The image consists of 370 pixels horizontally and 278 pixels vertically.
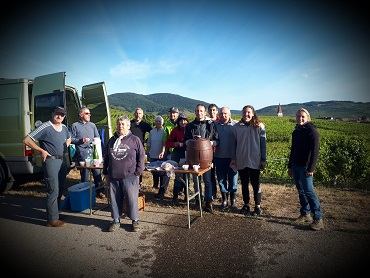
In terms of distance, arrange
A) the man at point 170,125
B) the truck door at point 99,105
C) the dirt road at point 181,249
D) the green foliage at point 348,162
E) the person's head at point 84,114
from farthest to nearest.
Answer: the green foliage at point 348,162 → the truck door at point 99,105 → the man at point 170,125 → the person's head at point 84,114 → the dirt road at point 181,249

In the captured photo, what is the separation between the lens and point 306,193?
418 centimetres

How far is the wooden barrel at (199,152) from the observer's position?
4426 millimetres

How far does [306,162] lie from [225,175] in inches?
67.1

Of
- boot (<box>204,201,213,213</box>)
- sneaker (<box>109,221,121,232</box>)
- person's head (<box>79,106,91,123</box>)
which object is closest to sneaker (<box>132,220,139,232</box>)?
sneaker (<box>109,221,121,232</box>)

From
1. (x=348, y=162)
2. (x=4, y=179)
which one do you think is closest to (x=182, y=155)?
(x=4, y=179)

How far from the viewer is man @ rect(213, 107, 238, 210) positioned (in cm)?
517

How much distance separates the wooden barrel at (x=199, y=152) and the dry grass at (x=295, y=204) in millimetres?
1231

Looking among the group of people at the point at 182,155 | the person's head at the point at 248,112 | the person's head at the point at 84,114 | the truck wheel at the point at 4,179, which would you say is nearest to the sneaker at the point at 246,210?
the group of people at the point at 182,155

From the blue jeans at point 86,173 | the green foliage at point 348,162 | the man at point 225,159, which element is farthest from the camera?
the green foliage at point 348,162

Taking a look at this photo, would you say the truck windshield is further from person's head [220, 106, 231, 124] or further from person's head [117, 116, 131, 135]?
person's head [220, 106, 231, 124]

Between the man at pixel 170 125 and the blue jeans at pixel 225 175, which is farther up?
the man at pixel 170 125

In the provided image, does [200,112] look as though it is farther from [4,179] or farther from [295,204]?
[4,179]

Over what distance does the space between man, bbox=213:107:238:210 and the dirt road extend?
0.65m

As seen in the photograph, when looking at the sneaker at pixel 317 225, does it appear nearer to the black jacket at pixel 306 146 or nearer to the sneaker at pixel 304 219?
the sneaker at pixel 304 219
